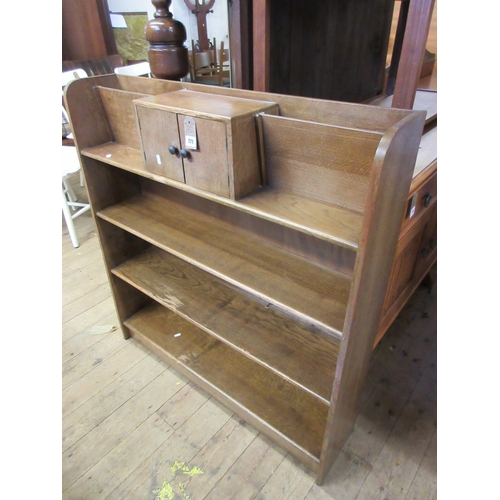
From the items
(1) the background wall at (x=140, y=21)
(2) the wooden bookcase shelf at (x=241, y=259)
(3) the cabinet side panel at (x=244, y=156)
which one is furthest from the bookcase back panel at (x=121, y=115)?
(1) the background wall at (x=140, y=21)

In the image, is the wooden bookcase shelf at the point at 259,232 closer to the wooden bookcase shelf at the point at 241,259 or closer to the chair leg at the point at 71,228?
the wooden bookcase shelf at the point at 241,259

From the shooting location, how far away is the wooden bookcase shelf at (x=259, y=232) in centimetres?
90

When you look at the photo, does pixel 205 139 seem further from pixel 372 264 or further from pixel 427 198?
pixel 427 198

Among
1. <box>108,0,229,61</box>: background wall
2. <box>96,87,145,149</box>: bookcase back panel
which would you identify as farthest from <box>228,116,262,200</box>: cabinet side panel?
<box>108,0,229,61</box>: background wall

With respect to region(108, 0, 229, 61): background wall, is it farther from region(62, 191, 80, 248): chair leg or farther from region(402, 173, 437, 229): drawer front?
region(402, 173, 437, 229): drawer front

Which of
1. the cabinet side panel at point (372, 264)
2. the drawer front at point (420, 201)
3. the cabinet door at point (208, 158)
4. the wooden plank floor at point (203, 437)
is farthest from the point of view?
the wooden plank floor at point (203, 437)

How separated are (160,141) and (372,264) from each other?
0.74 meters

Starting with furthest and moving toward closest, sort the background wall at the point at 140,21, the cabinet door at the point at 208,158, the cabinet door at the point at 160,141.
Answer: the background wall at the point at 140,21, the cabinet door at the point at 160,141, the cabinet door at the point at 208,158

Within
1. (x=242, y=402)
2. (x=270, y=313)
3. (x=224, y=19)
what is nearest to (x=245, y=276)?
(x=270, y=313)

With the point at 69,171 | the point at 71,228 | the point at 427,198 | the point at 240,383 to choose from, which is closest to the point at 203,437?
the point at 240,383

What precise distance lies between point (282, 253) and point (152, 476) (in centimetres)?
98

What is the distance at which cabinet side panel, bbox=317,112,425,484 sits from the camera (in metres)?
0.74

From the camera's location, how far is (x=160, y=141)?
44.8 inches

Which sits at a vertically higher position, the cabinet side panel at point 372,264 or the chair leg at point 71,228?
the cabinet side panel at point 372,264
